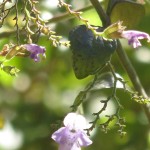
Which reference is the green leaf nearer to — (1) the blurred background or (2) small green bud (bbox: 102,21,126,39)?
(2) small green bud (bbox: 102,21,126,39)

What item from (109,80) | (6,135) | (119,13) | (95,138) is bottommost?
(95,138)

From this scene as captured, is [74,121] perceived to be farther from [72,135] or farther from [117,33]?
[117,33]

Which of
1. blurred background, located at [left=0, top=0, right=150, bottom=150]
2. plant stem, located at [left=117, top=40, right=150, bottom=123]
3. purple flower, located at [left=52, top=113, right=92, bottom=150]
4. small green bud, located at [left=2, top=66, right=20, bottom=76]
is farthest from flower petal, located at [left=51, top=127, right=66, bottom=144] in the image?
blurred background, located at [left=0, top=0, right=150, bottom=150]

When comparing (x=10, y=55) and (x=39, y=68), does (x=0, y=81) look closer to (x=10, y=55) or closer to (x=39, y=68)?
(x=39, y=68)

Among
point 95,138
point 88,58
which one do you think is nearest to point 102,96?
point 95,138

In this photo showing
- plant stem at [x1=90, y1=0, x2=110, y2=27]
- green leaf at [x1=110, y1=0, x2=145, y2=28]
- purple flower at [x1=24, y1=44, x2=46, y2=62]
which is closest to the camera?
purple flower at [x1=24, y1=44, x2=46, y2=62]

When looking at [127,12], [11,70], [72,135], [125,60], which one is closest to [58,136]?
[72,135]
